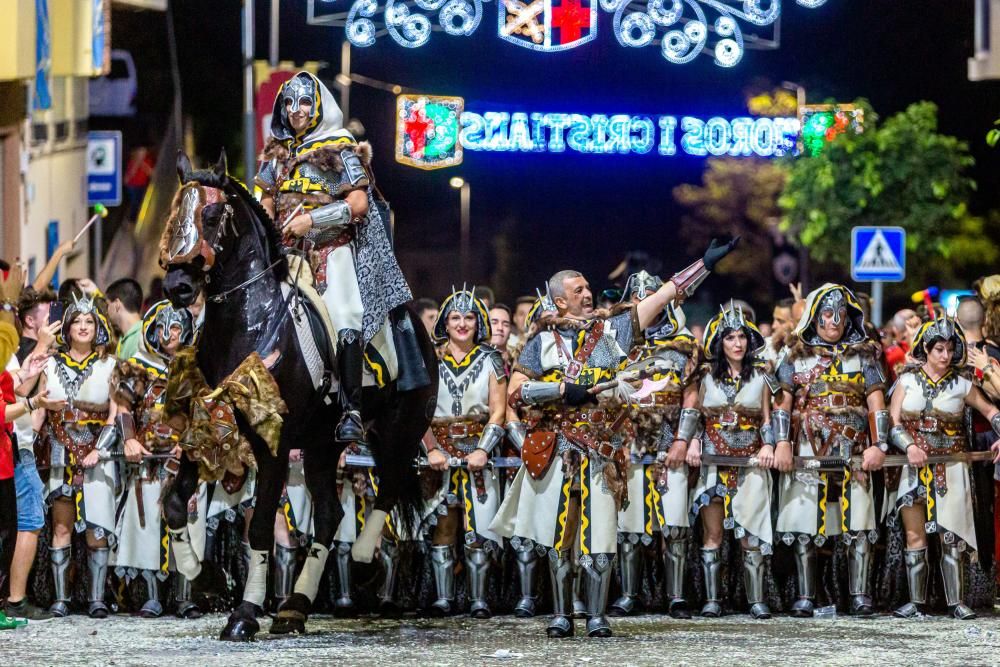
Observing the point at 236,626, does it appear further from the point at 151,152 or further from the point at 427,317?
the point at 151,152

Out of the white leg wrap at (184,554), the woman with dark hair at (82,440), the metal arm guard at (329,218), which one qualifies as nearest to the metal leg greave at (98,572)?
the woman with dark hair at (82,440)

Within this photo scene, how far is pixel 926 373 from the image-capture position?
10.6 metres

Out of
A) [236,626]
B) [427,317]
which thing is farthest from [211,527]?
[427,317]

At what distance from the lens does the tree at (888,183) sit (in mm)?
27172

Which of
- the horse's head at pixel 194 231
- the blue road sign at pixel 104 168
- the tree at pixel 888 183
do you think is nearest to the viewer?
the horse's head at pixel 194 231

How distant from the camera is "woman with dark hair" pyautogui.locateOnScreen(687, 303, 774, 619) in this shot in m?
10.5

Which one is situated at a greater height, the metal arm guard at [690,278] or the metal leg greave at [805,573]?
the metal arm guard at [690,278]

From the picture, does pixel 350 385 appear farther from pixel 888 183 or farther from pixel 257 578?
pixel 888 183

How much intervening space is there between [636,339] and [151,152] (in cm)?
2046

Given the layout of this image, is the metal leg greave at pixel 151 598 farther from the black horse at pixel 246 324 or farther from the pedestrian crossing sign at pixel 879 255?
the pedestrian crossing sign at pixel 879 255

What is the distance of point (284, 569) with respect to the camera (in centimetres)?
1042

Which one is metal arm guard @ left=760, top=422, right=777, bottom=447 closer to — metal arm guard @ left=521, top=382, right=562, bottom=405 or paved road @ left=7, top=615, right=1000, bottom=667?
paved road @ left=7, top=615, right=1000, bottom=667

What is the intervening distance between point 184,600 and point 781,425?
154 inches

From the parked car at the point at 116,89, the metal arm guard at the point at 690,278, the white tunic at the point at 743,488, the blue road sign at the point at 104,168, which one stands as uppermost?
the parked car at the point at 116,89
